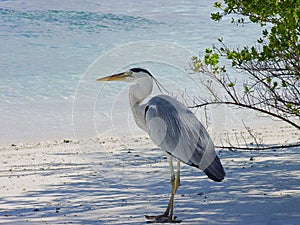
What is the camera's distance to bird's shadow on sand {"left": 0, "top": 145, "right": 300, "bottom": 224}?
4.96 m

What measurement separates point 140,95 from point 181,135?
62 cm

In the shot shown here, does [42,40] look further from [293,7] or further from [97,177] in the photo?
[293,7]

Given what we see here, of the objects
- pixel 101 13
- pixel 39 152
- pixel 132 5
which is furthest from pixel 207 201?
pixel 132 5

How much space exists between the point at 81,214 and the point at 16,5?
26.0 m

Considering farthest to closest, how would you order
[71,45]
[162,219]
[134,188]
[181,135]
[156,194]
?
[71,45] → [134,188] → [156,194] → [162,219] → [181,135]

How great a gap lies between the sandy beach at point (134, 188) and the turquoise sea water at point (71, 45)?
8.52 feet

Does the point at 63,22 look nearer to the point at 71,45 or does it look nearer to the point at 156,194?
the point at 71,45

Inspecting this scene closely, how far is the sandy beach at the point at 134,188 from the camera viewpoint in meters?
5.00

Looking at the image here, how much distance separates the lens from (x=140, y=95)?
17.0ft

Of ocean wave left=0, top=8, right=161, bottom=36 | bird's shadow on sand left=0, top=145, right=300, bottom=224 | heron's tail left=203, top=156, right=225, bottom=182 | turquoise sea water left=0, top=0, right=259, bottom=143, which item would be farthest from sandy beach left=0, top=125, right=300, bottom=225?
Result: ocean wave left=0, top=8, right=161, bottom=36

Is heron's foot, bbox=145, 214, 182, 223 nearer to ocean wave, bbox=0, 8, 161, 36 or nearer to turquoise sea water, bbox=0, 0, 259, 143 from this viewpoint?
turquoise sea water, bbox=0, 0, 259, 143

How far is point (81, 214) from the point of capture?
5.16 meters

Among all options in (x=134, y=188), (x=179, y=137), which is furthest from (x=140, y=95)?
(x=134, y=188)

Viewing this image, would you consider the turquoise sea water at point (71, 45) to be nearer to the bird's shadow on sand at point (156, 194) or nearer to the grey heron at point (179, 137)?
the bird's shadow on sand at point (156, 194)
